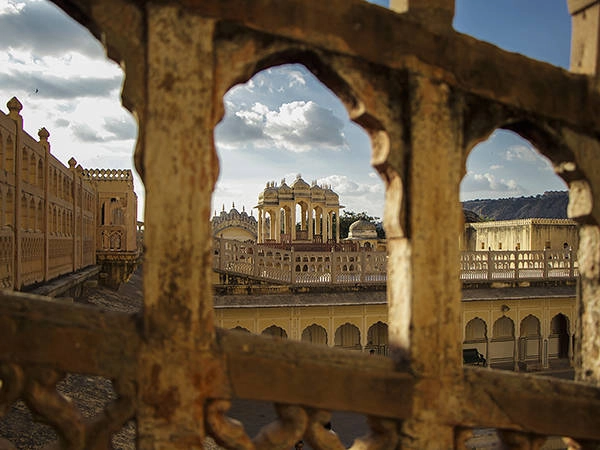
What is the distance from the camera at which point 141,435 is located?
2002 mm

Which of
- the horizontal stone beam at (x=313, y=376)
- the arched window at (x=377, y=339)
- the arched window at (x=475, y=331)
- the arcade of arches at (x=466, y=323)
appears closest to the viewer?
the horizontal stone beam at (x=313, y=376)

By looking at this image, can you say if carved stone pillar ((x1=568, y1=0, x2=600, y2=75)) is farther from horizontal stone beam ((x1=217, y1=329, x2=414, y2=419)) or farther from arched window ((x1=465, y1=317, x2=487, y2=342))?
arched window ((x1=465, y1=317, x2=487, y2=342))

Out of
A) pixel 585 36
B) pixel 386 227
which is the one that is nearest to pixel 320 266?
pixel 585 36

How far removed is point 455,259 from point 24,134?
22.5ft

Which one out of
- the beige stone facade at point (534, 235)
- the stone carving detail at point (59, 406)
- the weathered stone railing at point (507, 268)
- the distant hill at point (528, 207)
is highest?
the distant hill at point (528, 207)

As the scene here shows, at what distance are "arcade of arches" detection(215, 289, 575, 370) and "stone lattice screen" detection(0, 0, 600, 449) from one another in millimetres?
9191

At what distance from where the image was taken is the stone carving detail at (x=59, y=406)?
6.22 feet

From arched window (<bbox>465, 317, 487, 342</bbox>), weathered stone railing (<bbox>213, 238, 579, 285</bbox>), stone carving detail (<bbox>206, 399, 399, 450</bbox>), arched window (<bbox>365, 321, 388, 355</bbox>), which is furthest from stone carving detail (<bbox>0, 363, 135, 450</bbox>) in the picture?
arched window (<bbox>465, 317, 487, 342</bbox>)

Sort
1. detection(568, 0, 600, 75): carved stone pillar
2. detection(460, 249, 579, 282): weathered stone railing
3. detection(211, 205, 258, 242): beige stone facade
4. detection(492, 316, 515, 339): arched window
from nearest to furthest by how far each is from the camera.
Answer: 1. detection(568, 0, 600, 75): carved stone pillar
2. detection(460, 249, 579, 282): weathered stone railing
3. detection(492, 316, 515, 339): arched window
4. detection(211, 205, 258, 242): beige stone facade

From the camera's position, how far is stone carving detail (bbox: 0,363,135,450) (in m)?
1.90

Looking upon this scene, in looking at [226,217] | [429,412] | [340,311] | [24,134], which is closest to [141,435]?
[429,412]

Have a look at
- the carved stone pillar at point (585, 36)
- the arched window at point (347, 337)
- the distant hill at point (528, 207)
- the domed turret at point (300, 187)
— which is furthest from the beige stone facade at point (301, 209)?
the distant hill at point (528, 207)

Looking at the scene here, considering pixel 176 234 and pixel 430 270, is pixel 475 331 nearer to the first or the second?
pixel 430 270

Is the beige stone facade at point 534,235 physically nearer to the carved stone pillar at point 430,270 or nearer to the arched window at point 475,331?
the arched window at point 475,331
